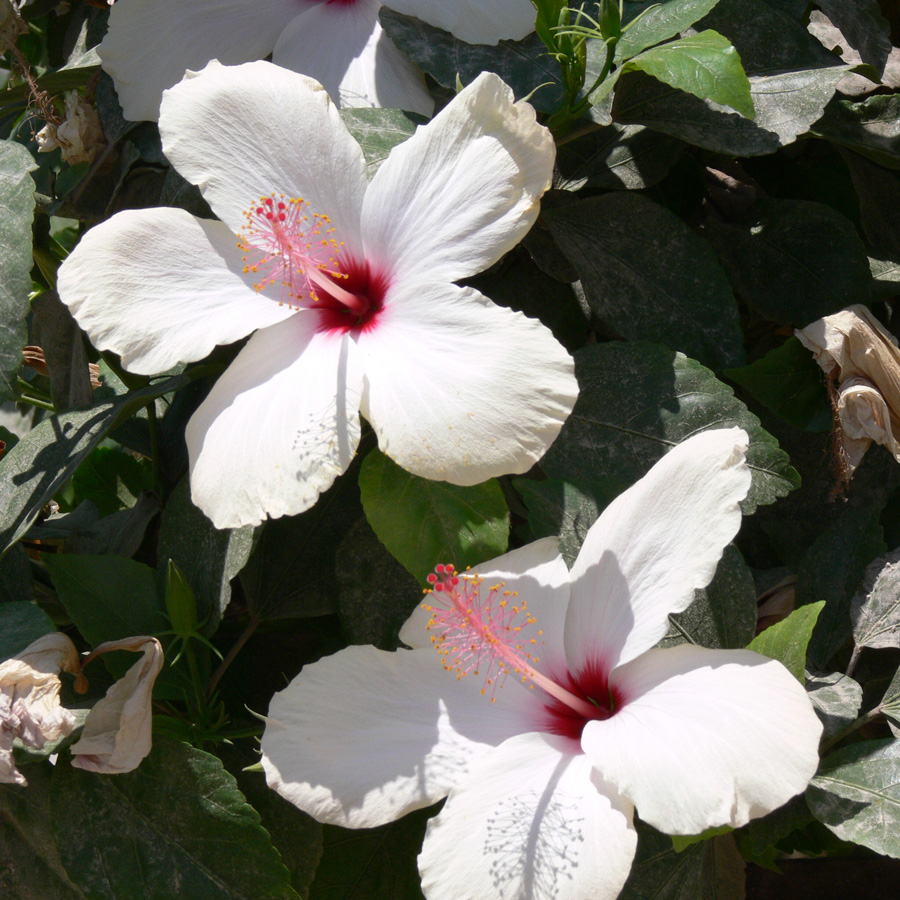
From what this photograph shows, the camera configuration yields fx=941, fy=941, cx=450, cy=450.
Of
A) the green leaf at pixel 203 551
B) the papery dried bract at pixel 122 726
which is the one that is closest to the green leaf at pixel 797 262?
the green leaf at pixel 203 551

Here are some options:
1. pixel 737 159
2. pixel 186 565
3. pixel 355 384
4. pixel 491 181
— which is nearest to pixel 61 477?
pixel 186 565

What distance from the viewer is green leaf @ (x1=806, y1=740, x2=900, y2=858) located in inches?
27.5

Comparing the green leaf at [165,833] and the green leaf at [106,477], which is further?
the green leaf at [106,477]

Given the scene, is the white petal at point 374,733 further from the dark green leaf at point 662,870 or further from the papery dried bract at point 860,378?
the papery dried bract at point 860,378

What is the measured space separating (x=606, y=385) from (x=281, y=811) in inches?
19.2

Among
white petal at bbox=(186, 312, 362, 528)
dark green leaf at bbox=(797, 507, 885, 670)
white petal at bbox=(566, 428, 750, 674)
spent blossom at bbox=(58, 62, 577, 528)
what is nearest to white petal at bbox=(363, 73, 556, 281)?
spent blossom at bbox=(58, 62, 577, 528)

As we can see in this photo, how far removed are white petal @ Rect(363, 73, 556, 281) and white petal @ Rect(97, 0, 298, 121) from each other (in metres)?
0.32

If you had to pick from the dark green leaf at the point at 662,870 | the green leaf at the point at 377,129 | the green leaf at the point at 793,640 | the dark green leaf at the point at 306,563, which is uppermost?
the green leaf at the point at 377,129

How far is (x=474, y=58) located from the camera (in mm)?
874

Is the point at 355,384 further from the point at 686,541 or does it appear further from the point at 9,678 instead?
the point at 9,678

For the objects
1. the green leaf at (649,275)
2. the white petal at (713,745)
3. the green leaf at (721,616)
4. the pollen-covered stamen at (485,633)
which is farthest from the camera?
the green leaf at (649,275)

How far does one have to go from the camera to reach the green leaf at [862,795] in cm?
70

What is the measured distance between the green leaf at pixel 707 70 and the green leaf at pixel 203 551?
1.71 feet

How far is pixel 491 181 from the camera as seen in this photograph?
689mm
